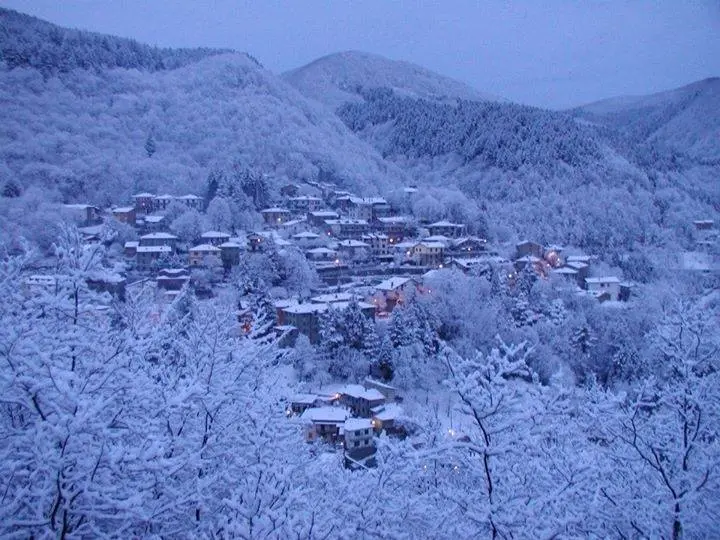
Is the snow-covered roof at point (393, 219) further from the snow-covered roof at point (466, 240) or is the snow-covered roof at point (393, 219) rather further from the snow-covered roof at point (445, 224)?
the snow-covered roof at point (466, 240)

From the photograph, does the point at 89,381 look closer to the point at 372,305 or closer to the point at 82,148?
the point at 372,305

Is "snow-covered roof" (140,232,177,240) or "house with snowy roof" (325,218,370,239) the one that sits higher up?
"house with snowy roof" (325,218,370,239)

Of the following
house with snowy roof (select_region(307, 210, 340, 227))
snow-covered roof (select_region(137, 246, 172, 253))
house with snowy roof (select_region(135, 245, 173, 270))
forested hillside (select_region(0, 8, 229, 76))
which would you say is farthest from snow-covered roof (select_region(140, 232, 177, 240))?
forested hillside (select_region(0, 8, 229, 76))

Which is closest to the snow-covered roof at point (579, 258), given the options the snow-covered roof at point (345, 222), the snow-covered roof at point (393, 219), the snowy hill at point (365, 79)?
the snow-covered roof at point (393, 219)

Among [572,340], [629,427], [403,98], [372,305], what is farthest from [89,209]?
[403,98]

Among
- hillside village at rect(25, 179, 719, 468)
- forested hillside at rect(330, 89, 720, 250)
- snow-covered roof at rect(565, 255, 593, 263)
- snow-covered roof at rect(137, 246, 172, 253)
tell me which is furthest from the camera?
forested hillside at rect(330, 89, 720, 250)

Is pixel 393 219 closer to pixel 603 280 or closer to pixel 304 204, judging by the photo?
pixel 304 204

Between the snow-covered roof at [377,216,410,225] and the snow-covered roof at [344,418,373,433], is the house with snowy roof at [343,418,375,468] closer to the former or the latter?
the snow-covered roof at [344,418,373,433]
